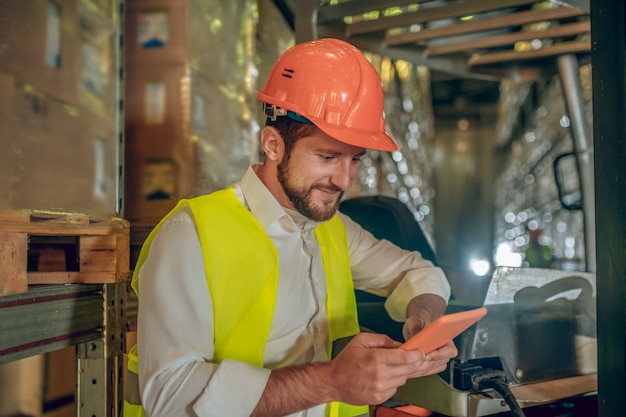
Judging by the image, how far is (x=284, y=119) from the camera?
→ 1.91 m

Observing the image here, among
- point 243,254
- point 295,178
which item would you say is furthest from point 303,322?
point 295,178

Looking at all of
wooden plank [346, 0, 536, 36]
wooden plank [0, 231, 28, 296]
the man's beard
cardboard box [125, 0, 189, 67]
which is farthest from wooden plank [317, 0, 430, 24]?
wooden plank [0, 231, 28, 296]

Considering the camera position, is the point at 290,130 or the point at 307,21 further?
the point at 307,21

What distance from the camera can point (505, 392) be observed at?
1829 mm

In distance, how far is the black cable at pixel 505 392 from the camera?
1786 mm

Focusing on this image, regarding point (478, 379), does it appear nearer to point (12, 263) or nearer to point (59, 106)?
point (12, 263)

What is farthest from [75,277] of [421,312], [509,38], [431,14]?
[509,38]

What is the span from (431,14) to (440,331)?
1872mm

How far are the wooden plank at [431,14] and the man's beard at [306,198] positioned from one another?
1.38 metres

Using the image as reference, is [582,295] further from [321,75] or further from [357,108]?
[321,75]

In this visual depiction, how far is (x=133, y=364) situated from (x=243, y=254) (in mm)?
511

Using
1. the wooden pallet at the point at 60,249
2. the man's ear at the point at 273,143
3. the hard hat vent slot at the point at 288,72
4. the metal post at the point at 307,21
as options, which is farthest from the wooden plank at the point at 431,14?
the wooden pallet at the point at 60,249

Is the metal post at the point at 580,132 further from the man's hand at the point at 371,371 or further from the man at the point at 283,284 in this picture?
the man's hand at the point at 371,371

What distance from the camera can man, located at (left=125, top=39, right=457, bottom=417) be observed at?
5.01 feet
